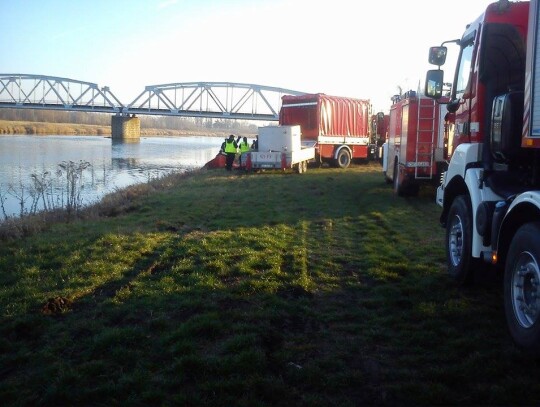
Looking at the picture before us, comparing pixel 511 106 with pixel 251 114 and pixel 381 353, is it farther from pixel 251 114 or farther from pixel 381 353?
pixel 251 114

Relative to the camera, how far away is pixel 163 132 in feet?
418

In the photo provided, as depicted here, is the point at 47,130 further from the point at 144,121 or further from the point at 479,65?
the point at 479,65

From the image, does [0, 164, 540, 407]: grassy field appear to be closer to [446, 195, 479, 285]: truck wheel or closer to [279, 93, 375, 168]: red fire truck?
[446, 195, 479, 285]: truck wheel

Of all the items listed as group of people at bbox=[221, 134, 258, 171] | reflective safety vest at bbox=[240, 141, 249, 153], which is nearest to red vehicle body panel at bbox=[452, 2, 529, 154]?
group of people at bbox=[221, 134, 258, 171]

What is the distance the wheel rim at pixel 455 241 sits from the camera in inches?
285

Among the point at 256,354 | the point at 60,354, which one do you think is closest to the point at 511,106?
the point at 256,354

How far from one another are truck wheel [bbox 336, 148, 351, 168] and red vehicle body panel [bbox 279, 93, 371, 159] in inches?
15.3

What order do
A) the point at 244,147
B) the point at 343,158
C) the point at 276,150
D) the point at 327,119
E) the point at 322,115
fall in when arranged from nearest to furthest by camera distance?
the point at 276,150, the point at 244,147, the point at 322,115, the point at 327,119, the point at 343,158

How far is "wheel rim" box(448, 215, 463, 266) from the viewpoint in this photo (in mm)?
7234

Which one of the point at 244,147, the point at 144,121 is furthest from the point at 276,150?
the point at 144,121

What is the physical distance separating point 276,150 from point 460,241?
18.3 meters

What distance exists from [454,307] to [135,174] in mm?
26550

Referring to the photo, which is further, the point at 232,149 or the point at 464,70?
the point at 232,149

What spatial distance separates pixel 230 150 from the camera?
27.0 m
